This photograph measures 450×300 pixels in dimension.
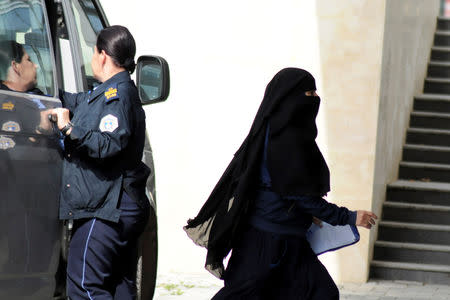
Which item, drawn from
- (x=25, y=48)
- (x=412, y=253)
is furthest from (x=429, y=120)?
(x=25, y=48)

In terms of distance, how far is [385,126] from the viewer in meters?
8.70

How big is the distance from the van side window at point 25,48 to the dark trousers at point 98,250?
2.30 feet

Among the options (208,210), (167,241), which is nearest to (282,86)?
(208,210)

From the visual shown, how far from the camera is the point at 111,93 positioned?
14.6 ft

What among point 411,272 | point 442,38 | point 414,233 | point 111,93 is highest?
point 111,93

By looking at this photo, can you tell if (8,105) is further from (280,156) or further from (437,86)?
(437,86)

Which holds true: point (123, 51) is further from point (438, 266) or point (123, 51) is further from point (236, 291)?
point (438, 266)

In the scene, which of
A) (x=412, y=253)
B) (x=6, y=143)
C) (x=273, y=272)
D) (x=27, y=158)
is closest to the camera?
(x=6, y=143)

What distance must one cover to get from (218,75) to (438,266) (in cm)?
271

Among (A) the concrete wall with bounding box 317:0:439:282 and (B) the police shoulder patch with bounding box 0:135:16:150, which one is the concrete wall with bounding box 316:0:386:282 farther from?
(B) the police shoulder patch with bounding box 0:135:16:150

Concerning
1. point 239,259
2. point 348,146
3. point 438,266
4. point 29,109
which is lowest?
point 438,266

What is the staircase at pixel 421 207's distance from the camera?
8.52 metres

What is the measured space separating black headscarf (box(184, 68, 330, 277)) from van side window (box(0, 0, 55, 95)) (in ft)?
3.40

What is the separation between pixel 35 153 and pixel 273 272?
127 cm
